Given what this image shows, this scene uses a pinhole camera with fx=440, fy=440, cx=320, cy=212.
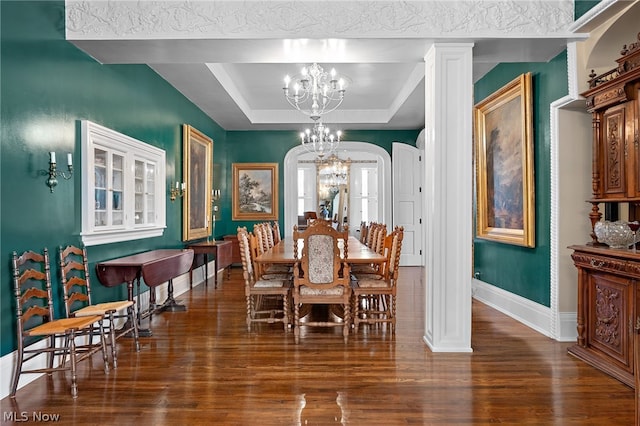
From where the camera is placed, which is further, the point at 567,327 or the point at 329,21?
the point at 567,327

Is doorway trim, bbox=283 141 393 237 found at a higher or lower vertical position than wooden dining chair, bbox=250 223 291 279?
higher

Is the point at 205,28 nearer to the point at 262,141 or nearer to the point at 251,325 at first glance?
the point at 251,325

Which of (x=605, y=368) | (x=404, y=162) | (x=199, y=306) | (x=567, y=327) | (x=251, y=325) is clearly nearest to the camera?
(x=605, y=368)

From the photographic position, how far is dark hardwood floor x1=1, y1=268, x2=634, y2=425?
2770mm

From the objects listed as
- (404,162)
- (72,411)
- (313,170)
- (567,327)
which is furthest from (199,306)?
(313,170)

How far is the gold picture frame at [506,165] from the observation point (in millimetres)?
4863

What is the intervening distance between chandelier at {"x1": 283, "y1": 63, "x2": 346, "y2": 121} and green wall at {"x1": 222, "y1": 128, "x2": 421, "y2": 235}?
132cm

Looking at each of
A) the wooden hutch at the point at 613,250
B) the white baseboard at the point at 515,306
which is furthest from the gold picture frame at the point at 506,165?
the wooden hutch at the point at 613,250

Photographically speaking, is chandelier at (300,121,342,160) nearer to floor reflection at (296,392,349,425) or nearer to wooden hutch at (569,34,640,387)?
wooden hutch at (569,34,640,387)

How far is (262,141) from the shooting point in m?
9.99

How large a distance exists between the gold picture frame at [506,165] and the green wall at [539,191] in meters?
0.07

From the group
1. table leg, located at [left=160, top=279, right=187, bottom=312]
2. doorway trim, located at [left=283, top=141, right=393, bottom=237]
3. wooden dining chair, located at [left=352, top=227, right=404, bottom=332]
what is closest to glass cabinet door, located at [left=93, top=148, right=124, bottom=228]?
table leg, located at [left=160, top=279, right=187, bottom=312]

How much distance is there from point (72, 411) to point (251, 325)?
2185 mm

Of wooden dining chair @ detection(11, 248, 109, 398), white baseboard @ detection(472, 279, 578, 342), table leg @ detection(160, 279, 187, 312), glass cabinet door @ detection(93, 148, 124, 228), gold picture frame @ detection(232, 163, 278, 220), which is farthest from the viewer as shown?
gold picture frame @ detection(232, 163, 278, 220)
